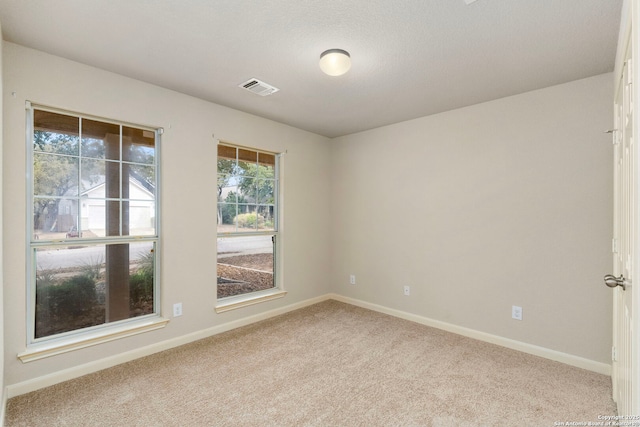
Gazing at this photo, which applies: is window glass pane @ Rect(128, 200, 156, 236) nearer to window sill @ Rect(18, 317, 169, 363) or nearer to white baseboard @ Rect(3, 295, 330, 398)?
window sill @ Rect(18, 317, 169, 363)

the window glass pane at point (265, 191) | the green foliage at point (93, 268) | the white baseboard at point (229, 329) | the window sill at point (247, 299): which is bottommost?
the white baseboard at point (229, 329)

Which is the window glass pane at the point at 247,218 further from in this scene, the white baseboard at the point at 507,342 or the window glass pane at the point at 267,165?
the white baseboard at the point at 507,342

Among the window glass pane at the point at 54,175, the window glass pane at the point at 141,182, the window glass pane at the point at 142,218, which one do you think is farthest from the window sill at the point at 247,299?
the window glass pane at the point at 54,175

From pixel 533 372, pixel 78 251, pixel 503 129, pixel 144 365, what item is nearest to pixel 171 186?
pixel 78 251

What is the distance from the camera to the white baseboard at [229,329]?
2.23 meters

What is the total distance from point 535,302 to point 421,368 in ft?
4.18

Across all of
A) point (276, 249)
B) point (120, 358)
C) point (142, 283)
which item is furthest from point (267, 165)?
point (120, 358)

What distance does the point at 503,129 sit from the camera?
3.02 m

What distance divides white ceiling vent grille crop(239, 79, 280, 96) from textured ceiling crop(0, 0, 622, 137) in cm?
6

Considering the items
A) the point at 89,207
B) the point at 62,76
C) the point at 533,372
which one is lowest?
the point at 533,372

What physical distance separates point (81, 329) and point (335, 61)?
9.70 feet

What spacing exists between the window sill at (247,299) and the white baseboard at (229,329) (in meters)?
0.17

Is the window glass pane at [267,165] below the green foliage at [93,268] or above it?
above

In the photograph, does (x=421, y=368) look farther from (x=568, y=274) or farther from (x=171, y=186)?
(x=171, y=186)
